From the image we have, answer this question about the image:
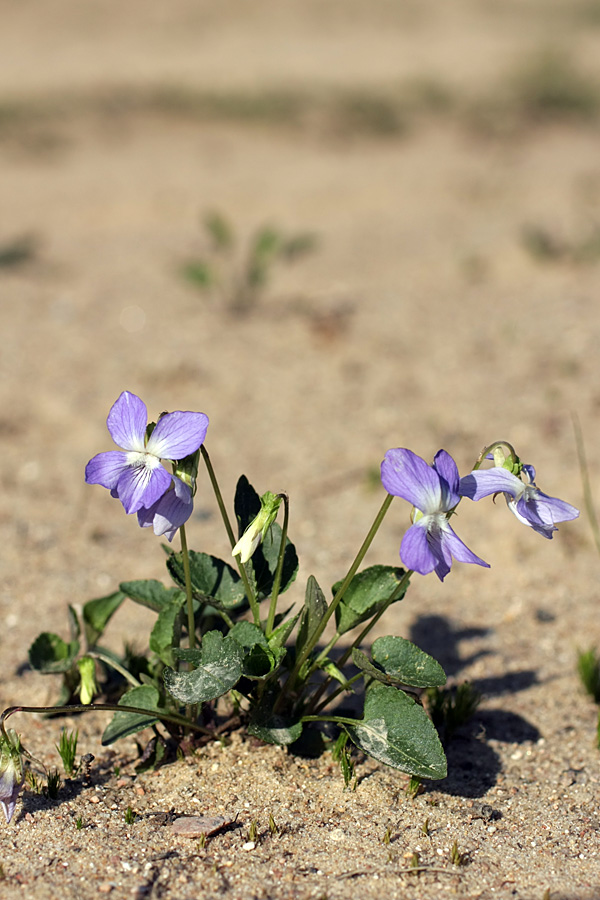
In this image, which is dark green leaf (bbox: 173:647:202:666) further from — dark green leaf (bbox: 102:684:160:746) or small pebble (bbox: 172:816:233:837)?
small pebble (bbox: 172:816:233:837)

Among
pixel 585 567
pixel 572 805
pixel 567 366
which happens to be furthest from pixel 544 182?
pixel 572 805

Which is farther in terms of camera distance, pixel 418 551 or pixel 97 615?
pixel 97 615

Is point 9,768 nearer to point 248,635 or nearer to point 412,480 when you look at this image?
point 248,635

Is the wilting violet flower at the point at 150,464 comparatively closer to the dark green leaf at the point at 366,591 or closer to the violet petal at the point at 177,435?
the violet petal at the point at 177,435

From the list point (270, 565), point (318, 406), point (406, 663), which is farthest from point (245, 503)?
point (318, 406)

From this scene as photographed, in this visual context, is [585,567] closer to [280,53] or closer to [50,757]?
[50,757]
